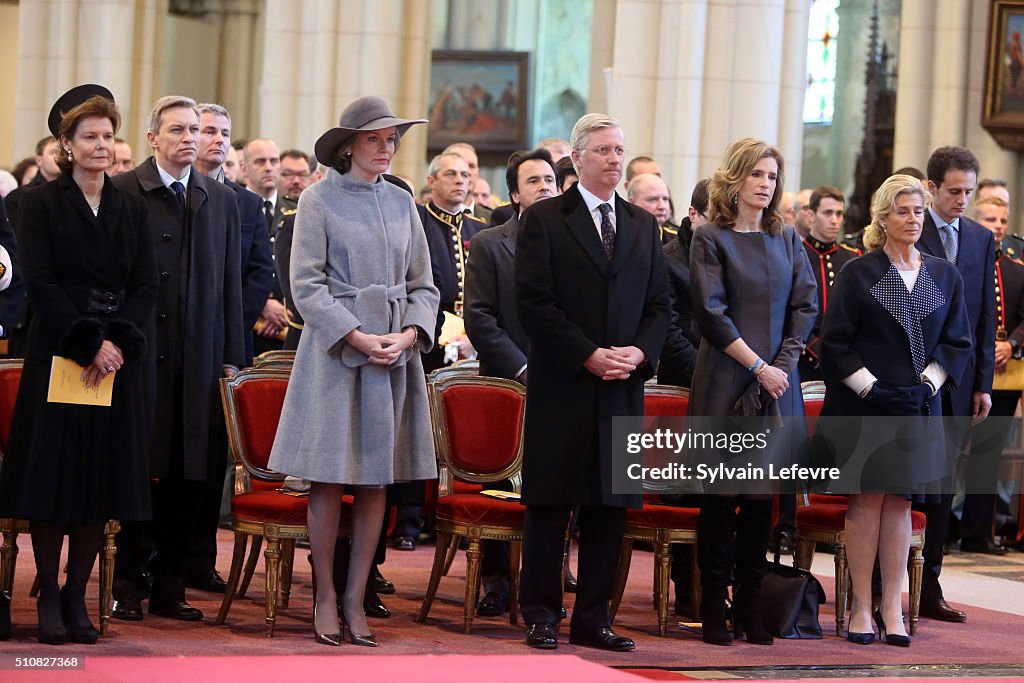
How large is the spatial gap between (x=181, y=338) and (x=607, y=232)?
1.70 metres

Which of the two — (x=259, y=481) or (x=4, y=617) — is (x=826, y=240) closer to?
(x=259, y=481)

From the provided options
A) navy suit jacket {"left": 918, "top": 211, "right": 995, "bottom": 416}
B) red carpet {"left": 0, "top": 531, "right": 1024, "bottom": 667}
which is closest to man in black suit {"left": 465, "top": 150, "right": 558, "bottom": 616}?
red carpet {"left": 0, "top": 531, "right": 1024, "bottom": 667}

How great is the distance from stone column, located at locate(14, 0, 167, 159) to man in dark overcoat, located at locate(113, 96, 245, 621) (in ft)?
27.3

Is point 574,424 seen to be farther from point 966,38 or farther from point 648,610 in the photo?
point 966,38

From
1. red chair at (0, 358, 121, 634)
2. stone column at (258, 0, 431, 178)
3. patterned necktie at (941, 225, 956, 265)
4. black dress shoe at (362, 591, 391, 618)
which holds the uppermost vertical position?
stone column at (258, 0, 431, 178)

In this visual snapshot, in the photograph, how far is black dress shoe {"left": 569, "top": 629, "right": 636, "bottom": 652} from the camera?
229 inches

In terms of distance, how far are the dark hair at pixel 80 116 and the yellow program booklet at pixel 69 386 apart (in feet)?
2.30

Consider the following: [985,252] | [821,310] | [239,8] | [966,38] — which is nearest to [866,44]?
[966,38]

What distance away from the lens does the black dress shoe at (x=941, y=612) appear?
7.07 m

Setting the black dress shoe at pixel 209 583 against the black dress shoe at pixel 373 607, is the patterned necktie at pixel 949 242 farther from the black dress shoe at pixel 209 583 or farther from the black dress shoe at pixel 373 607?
the black dress shoe at pixel 209 583

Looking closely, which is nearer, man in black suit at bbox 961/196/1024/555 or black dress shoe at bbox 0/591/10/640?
black dress shoe at bbox 0/591/10/640

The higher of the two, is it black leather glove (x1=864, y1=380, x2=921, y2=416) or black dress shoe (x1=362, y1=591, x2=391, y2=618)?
black leather glove (x1=864, y1=380, x2=921, y2=416)

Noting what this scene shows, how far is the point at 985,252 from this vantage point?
725 cm

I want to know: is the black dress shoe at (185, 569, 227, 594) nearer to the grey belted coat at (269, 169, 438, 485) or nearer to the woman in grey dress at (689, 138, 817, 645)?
the grey belted coat at (269, 169, 438, 485)
